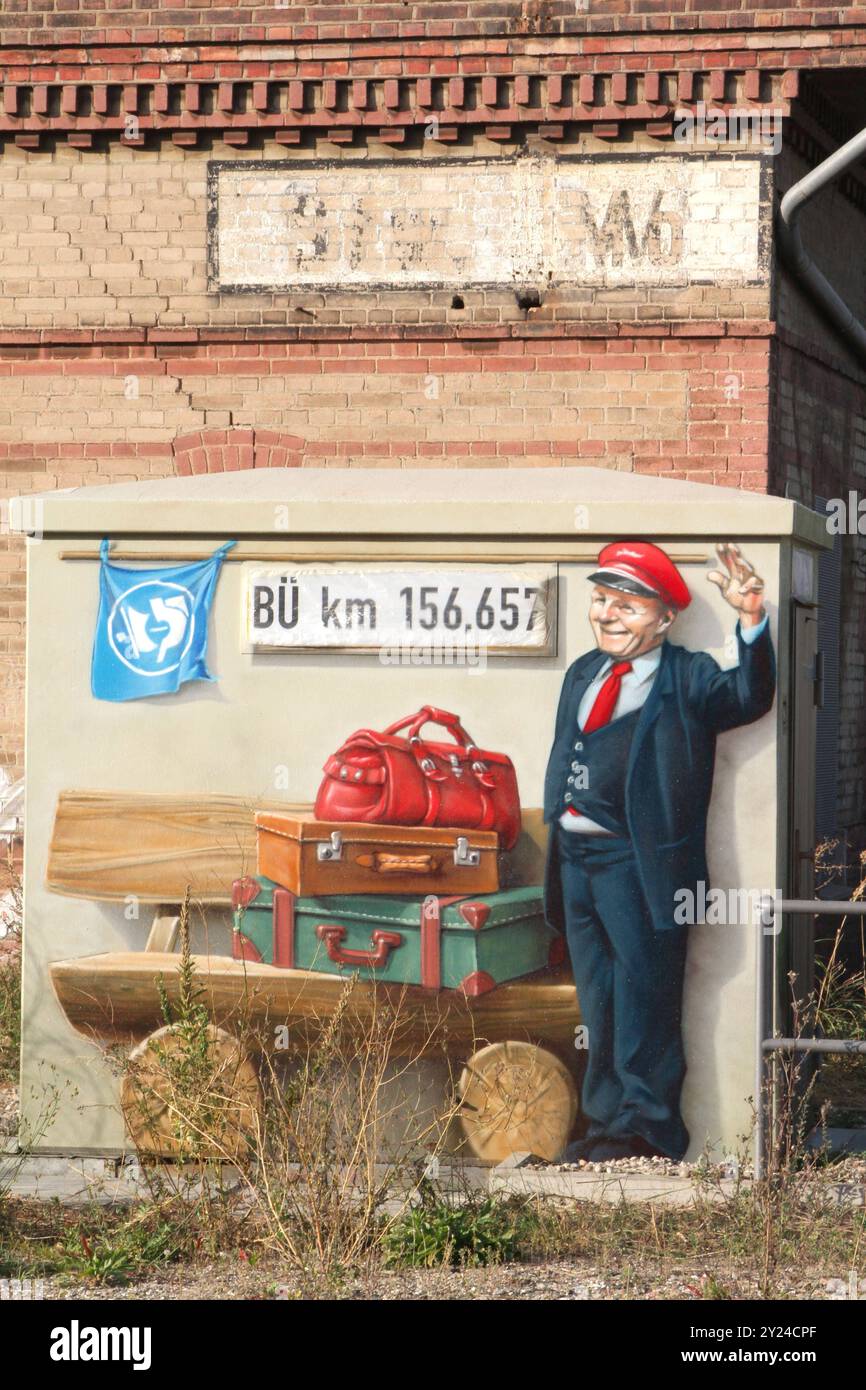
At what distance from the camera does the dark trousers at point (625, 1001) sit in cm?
602

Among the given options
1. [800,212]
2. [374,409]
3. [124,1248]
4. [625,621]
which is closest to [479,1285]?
[124,1248]

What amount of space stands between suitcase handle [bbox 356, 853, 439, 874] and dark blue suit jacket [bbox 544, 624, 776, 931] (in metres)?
0.78

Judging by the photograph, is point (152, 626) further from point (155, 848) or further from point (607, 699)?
point (607, 699)

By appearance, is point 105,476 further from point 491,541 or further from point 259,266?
point 491,541

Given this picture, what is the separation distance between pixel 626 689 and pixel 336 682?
113 cm

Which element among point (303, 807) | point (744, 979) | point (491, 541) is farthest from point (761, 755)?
point (303, 807)

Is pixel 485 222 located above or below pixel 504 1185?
above

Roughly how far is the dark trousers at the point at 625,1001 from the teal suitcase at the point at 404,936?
17 centimetres

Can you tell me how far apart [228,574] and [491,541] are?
1040 mm

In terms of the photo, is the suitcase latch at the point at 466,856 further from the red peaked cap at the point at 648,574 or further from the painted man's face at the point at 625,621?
the red peaked cap at the point at 648,574

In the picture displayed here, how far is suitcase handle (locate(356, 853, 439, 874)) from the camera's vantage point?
6090 millimetres

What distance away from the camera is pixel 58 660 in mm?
6305

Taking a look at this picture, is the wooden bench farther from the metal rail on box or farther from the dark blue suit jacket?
the metal rail on box

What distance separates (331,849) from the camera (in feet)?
20.0
